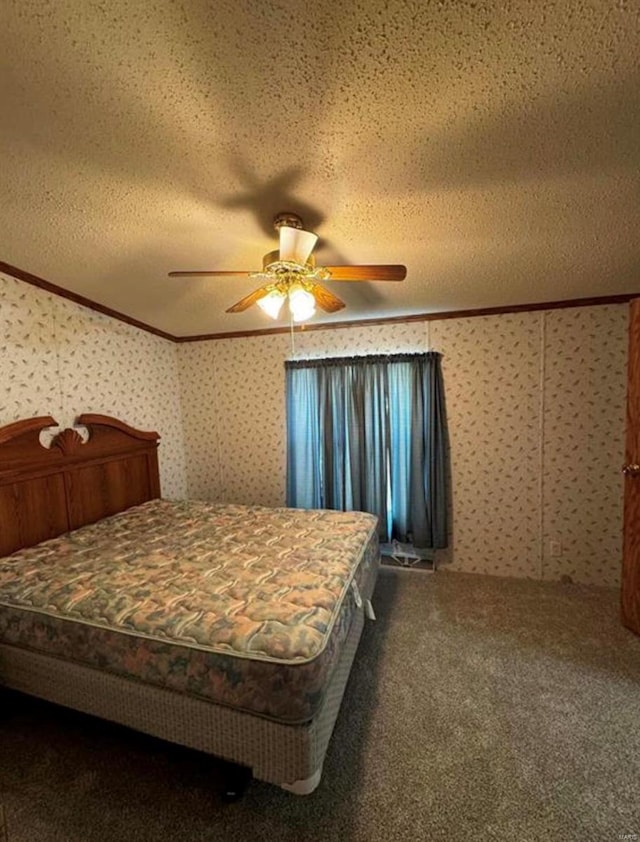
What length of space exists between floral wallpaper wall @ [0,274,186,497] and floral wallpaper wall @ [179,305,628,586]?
1.38 metres

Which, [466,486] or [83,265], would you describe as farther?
[466,486]

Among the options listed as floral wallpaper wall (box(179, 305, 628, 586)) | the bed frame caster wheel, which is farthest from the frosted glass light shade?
the bed frame caster wheel

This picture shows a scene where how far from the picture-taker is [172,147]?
4.20 ft

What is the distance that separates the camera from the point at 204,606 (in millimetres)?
1449

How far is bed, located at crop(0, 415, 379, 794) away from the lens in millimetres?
1193

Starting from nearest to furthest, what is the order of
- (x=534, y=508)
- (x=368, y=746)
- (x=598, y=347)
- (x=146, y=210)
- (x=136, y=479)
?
(x=368, y=746)
(x=146, y=210)
(x=598, y=347)
(x=534, y=508)
(x=136, y=479)

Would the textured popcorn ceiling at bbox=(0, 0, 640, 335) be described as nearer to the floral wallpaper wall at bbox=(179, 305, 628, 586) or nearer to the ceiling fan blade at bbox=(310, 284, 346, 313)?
the ceiling fan blade at bbox=(310, 284, 346, 313)

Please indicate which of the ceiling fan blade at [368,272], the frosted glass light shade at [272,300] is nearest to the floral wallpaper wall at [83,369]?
the frosted glass light shade at [272,300]

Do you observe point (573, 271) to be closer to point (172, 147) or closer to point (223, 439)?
point (172, 147)

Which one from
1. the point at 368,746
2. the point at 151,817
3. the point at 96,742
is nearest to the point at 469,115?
the point at 368,746

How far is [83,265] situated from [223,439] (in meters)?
1.93

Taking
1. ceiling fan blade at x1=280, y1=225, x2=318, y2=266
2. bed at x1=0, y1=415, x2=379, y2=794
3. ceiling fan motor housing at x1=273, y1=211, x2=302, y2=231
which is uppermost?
ceiling fan motor housing at x1=273, y1=211, x2=302, y2=231

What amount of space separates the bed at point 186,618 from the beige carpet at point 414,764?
8.5 inches

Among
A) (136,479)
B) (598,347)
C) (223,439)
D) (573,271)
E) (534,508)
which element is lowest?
(534,508)
